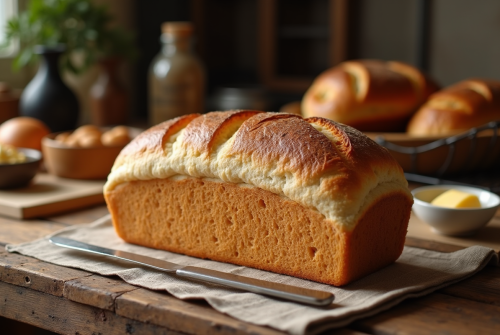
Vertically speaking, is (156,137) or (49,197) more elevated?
(156,137)

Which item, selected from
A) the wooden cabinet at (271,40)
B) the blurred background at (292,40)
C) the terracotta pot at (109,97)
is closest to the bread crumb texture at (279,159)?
the terracotta pot at (109,97)

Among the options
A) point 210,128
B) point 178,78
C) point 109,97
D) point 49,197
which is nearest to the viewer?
point 210,128

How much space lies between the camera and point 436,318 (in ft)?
2.84

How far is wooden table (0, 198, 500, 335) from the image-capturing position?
0.84m

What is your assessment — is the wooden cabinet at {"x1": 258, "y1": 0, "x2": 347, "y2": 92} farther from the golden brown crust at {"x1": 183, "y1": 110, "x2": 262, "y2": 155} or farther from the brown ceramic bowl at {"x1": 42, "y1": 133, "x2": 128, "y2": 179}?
the golden brown crust at {"x1": 183, "y1": 110, "x2": 262, "y2": 155}

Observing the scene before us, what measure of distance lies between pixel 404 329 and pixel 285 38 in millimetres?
3099

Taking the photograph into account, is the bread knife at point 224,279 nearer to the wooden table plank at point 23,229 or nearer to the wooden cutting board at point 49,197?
the wooden table plank at point 23,229

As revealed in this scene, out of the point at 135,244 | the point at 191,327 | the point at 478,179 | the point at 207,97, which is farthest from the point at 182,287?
the point at 207,97

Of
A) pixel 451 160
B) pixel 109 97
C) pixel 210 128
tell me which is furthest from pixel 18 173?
pixel 451 160

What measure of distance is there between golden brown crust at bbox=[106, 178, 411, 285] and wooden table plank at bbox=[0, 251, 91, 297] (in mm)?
178

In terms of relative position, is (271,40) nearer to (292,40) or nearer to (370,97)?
Result: (292,40)

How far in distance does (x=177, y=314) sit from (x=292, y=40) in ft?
10.2

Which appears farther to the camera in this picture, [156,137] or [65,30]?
[65,30]

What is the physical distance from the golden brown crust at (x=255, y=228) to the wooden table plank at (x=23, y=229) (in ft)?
0.65
